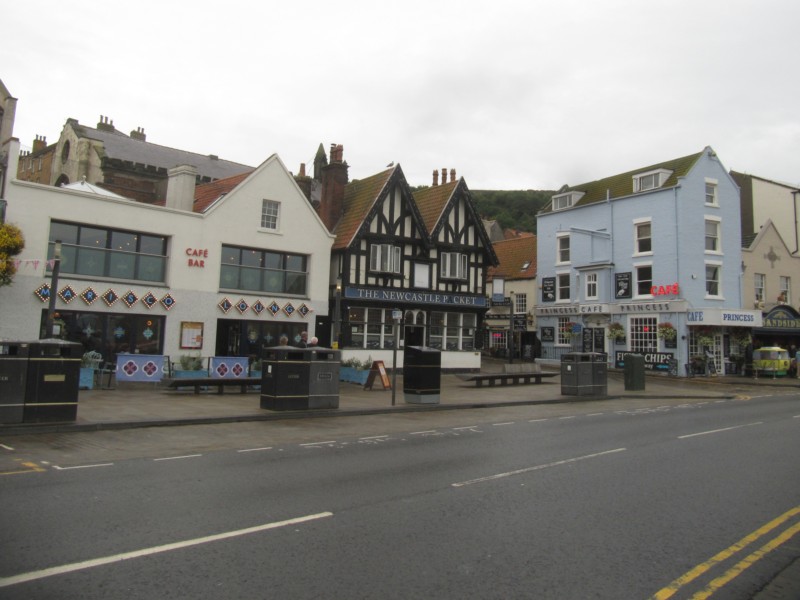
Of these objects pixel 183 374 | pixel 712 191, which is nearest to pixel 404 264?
pixel 183 374

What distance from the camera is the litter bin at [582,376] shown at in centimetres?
2225

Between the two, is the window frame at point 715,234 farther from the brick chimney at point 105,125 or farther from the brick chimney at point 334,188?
the brick chimney at point 105,125

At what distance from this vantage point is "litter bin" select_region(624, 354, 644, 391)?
25.0 metres

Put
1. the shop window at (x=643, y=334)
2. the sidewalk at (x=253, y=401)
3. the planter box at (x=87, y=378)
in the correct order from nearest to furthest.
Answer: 1. the sidewalk at (x=253, y=401)
2. the planter box at (x=87, y=378)
3. the shop window at (x=643, y=334)

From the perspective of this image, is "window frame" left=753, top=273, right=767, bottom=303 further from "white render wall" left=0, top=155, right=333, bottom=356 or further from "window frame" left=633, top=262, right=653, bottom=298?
"white render wall" left=0, top=155, right=333, bottom=356

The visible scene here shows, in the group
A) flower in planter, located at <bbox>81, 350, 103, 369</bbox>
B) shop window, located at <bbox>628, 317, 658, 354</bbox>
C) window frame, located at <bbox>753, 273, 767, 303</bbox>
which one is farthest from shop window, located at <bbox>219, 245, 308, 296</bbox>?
window frame, located at <bbox>753, 273, 767, 303</bbox>

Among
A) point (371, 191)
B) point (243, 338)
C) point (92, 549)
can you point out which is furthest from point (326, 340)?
point (92, 549)

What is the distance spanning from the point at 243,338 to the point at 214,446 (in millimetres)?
15123

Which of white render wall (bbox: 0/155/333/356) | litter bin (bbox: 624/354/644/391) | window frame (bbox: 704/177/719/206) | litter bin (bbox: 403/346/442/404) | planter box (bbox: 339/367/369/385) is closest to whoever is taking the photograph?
litter bin (bbox: 403/346/442/404)

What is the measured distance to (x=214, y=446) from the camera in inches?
432

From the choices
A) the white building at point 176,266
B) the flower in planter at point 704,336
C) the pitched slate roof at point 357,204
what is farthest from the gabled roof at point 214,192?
the flower in planter at point 704,336

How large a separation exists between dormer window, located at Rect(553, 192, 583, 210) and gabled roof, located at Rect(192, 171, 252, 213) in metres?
23.0

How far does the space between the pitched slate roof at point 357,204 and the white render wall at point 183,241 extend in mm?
1250

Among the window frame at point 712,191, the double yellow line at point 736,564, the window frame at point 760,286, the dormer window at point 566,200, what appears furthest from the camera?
the dormer window at point 566,200
